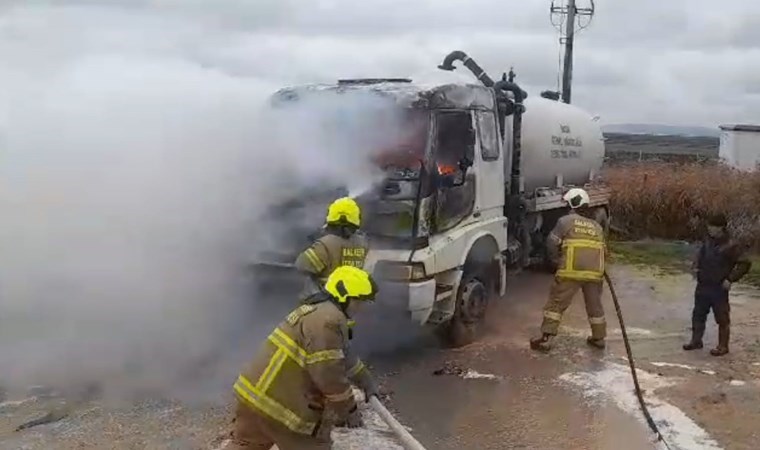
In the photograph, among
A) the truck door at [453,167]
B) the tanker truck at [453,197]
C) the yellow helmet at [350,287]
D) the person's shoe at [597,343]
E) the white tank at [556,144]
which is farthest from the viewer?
the white tank at [556,144]

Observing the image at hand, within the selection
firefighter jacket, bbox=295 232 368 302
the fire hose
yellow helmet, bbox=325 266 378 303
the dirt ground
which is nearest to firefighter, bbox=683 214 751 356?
the dirt ground

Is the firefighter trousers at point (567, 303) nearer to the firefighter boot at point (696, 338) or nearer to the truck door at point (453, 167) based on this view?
the firefighter boot at point (696, 338)

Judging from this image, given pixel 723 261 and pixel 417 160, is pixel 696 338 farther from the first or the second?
pixel 417 160

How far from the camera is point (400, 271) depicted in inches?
292

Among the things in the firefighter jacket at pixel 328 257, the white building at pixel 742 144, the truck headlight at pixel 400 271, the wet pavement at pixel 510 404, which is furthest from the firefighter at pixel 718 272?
the white building at pixel 742 144

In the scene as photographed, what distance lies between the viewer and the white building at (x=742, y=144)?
2397cm

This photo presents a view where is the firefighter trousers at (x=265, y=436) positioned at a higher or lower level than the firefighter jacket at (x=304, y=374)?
lower

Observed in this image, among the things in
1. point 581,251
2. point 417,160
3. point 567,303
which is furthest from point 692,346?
point 417,160

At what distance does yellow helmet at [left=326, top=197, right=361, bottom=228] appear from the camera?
6.79 metres

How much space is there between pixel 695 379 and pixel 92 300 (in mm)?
5255

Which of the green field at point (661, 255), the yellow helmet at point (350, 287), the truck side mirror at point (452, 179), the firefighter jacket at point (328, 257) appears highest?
the truck side mirror at point (452, 179)

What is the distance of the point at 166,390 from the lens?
676 centimetres

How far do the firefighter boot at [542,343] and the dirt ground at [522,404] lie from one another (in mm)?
88

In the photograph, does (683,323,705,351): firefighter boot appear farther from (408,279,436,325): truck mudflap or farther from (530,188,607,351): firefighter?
(408,279,436,325): truck mudflap
